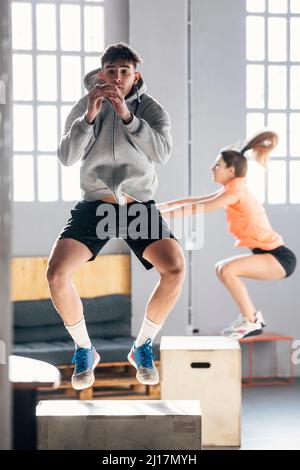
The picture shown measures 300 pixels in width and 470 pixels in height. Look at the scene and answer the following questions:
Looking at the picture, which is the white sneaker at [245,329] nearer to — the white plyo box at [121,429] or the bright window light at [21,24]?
the white plyo box at [121,429]

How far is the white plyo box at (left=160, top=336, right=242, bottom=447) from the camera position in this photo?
4754 mm

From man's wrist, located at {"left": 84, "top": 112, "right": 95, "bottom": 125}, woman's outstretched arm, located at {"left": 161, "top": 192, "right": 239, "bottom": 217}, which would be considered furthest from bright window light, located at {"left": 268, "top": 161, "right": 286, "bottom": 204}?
man's wrist, located at {"left": 84, "top": 112, "right": 95, "bottom": 125}

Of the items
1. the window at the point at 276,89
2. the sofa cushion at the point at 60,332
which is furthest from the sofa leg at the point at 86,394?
the window at the point at 276,89

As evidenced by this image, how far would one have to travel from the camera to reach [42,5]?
5.94m

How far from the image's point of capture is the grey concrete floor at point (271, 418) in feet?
16.4

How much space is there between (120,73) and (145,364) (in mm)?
1100

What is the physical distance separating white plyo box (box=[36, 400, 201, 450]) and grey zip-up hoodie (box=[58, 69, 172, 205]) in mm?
838

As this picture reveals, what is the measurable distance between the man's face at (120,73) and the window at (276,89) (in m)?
2.37

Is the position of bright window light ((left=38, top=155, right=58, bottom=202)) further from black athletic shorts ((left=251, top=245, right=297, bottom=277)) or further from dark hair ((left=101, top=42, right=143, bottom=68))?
dark hair ((left=101, top=42, right=143, bottom=68))

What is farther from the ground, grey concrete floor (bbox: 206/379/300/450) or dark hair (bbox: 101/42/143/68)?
dark hair (bbox: 101/42/143/68)

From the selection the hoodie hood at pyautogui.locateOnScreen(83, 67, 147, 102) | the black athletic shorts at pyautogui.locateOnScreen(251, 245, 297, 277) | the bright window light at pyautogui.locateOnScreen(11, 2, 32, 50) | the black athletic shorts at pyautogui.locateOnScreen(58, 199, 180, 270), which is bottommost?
the black athletic shorts at pyautogui.locateOnScreen(251, 245, 297, 277)

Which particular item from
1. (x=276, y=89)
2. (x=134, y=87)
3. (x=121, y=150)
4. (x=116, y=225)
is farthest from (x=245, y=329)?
(x=276, y=89)

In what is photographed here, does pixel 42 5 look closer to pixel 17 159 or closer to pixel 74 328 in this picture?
pixel 17 159

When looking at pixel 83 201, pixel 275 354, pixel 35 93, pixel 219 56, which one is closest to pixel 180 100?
pixel 219 56
